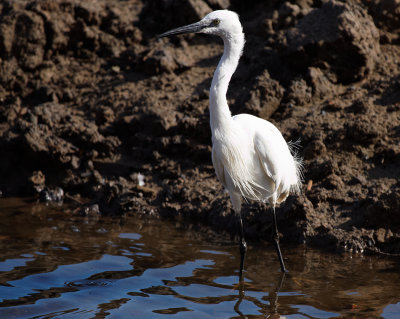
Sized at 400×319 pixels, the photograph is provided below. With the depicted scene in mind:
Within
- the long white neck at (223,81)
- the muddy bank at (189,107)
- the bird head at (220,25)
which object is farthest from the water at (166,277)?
the bird head at (220,25)

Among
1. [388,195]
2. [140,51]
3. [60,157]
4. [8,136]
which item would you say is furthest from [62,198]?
[388,195]

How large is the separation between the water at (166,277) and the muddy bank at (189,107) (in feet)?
1.59

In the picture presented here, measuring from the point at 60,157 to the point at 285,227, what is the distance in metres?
3.30

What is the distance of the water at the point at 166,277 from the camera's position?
4.51m

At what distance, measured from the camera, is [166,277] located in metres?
5.22

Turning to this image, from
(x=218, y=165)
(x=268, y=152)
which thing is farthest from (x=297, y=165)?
(x=218, y=165)

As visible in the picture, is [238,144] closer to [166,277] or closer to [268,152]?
[268,152]

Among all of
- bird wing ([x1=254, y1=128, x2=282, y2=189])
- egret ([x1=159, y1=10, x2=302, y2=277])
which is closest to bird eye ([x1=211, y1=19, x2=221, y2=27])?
egret ([x1=159, y1=10, x2=302, y2=277])

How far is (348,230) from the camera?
597 cm

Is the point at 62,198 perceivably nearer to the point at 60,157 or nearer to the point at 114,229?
the point at 60,157

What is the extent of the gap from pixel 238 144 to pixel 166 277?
4.64ft

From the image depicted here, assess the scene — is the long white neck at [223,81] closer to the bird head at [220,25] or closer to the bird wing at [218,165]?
the bird head at [220,25]

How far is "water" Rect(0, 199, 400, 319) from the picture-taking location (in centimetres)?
451

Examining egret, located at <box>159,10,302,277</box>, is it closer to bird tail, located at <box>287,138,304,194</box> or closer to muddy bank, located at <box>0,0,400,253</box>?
bird tail, located at <box>287,138,304,194</box>
